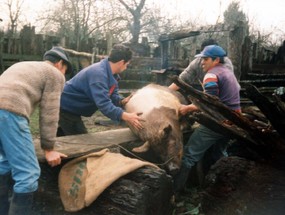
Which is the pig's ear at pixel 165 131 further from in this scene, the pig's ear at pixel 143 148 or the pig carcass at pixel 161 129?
the pig's ear at pixel 143 148

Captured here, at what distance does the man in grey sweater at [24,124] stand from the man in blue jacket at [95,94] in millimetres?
929

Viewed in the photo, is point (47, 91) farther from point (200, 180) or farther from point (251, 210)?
point (200, 180)

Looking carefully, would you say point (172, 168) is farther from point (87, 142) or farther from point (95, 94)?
point (95, 94)

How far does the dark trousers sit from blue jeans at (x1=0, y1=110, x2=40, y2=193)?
5.92ft

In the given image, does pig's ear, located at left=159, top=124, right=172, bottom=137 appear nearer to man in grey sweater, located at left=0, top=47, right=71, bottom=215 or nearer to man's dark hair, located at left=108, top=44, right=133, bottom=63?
man's dark hair, located at left=108, top=44, right=133, bottom=63

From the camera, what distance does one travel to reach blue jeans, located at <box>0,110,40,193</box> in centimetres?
312

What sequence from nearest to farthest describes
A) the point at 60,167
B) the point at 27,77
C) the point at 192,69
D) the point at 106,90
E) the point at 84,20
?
1. the point at 27,77
2. the point at 60,167
3. the point at 106,90
4. the point at 192,69
5. the point at 84,20

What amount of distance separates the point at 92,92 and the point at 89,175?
1260 mm

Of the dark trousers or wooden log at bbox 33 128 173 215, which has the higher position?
the dark trousers

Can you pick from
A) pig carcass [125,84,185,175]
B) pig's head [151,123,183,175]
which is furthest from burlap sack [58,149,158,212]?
pig's head [151,123,183,175]

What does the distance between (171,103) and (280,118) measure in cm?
221

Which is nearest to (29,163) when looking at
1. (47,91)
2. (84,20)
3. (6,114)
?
(6,114)

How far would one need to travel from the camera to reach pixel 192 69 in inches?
240

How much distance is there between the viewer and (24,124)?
10.5 ft
